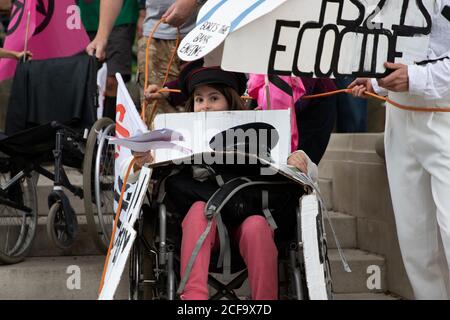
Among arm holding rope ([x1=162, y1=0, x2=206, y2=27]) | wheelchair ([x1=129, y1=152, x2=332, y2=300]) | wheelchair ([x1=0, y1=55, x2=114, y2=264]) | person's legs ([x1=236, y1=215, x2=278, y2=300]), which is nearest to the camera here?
wheelchair ([x1=129, y1=152, x2=332, y2=300])

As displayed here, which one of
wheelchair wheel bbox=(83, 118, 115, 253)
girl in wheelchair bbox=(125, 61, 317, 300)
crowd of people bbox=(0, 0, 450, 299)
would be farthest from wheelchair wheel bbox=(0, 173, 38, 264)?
girl in wheelchair bbox=(125, 61, 317, 300)

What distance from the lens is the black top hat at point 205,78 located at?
447 centimetres

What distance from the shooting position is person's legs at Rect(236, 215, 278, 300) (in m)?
3.79

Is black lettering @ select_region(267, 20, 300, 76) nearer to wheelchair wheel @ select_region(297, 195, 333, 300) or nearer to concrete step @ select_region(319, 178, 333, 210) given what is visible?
wheelchair wheel @ select_region(297, 195, 333, 300)

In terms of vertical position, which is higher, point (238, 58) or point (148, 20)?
point (148, 20)

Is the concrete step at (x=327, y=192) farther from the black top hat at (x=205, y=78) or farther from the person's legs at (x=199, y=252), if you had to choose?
the person's legs at (x=199, y=252)

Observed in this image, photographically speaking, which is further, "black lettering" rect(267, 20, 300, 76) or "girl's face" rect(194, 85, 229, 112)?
"girl's face" rect(194, 85, 229, 112)

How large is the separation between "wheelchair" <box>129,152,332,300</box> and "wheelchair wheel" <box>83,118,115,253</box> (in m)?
1.16

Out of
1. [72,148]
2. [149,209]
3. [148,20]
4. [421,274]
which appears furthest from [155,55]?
[421,274]

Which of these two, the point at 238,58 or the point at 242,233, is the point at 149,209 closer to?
the point at 242,233

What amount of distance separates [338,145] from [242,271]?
2.79 metres

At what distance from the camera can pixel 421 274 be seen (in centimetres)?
434

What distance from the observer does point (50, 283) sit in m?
5.33

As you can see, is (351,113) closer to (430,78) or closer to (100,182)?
(100,182)
